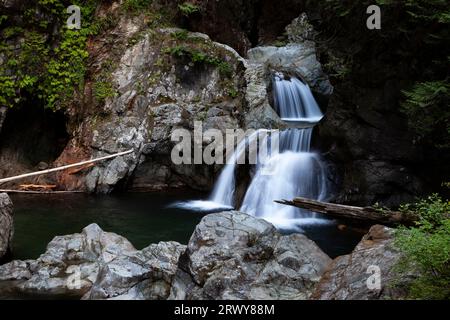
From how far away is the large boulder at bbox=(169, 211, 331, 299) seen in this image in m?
4.93

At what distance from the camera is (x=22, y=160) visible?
1345 cm

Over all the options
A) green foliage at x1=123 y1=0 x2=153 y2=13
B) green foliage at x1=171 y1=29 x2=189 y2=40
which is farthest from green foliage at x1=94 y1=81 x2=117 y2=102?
green foliage at x1=123 y1=0 x2=153 y2=13

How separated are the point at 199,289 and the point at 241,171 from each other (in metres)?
7.12

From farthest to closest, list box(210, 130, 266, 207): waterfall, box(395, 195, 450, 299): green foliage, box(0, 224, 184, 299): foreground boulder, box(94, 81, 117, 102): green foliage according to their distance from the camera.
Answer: box(94, 81, 117, 102): green foliage, box(210, 130, 266, 207): waterfall, box(0, 224, 184, 299): foreground boulder, box(395, 195, 450, 299): green foliage

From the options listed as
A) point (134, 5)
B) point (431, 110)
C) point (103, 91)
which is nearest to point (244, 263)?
point (431, 110)

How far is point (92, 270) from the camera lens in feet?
21.3

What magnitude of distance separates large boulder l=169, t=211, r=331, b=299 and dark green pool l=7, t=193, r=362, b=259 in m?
2.71

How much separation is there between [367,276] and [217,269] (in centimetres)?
199

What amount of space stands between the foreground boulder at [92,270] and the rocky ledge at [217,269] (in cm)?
1

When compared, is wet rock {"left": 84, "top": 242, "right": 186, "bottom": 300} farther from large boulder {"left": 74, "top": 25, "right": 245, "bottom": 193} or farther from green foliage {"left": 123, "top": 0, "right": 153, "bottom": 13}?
green foliage {"left": 123, "top": 0, "right": 153, "bottom": 13}

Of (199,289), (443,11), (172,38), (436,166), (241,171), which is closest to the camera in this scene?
(199,289)

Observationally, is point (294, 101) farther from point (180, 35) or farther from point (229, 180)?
point (229, 180)
